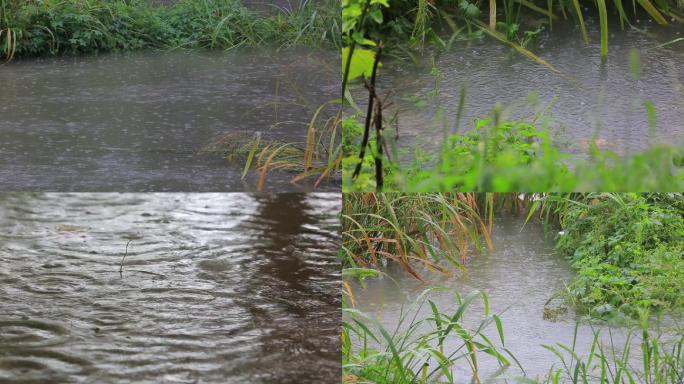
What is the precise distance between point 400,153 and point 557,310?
53cm

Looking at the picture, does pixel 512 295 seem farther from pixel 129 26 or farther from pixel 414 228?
pixel 129 26

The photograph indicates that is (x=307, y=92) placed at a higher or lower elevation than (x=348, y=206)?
higher

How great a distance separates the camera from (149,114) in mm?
2902

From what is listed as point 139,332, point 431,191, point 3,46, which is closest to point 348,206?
point 431,191

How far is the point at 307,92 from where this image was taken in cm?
286

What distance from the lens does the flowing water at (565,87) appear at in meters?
2.18

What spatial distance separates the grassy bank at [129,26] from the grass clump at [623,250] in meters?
1.28

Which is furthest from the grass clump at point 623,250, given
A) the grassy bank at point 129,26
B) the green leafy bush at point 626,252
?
the grassy bank at point 129,26

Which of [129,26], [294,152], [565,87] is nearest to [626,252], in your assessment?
[565,87]

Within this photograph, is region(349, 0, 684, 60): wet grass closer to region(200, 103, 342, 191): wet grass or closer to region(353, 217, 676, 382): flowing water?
region(200, 103, 342, 191): wet grass

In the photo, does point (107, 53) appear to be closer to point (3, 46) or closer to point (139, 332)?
point (3, 46)

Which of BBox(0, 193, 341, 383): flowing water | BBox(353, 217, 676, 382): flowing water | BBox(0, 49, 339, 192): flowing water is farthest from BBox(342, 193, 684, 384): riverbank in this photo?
BBox(0, 49, 339, 192): flowing water

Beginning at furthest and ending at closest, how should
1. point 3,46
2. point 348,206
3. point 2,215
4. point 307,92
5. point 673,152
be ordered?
point 3,46 < point 307,92 < point 2,215 < point 348,206 < point 673,152

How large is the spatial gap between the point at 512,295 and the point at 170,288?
2.69 feet
